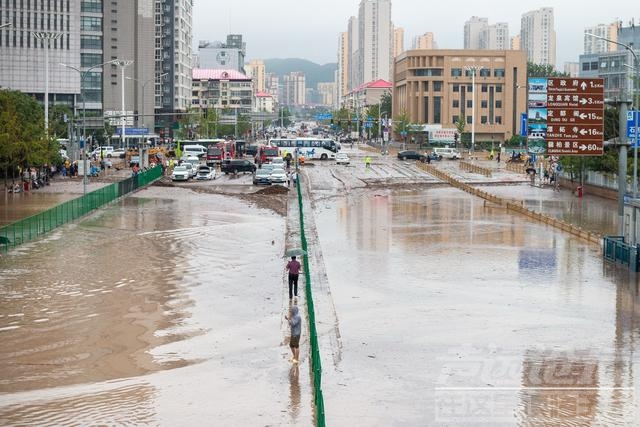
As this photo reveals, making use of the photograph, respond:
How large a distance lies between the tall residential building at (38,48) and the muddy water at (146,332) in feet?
324

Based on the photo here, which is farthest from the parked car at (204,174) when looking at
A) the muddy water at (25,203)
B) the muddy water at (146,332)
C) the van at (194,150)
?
the muddy water at (146,332)

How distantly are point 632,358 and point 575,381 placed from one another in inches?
111

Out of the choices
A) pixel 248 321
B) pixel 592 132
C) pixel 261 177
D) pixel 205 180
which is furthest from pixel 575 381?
pixel 205 180

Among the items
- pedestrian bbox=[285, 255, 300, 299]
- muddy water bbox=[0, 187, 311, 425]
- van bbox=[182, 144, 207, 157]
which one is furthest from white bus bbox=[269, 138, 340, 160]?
pedestrian bbox=[285, 255, 300, 299]

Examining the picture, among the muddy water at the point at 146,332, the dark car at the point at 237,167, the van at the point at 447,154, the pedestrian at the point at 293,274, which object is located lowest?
the muddy water at the point at 146,332

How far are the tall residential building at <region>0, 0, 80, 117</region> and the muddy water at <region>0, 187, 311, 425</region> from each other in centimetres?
9864

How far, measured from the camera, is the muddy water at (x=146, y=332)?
19.6 m

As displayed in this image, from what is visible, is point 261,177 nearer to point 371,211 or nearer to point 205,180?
point 205,180

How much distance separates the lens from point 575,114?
43.9 m

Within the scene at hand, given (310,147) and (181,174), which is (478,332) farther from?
(310,147)

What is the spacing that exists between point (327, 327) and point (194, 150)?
87749mm

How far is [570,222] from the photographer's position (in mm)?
54281

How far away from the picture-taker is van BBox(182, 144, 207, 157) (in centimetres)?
11100

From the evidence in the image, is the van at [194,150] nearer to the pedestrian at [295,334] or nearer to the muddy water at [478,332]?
the muddy water at [478,332]
